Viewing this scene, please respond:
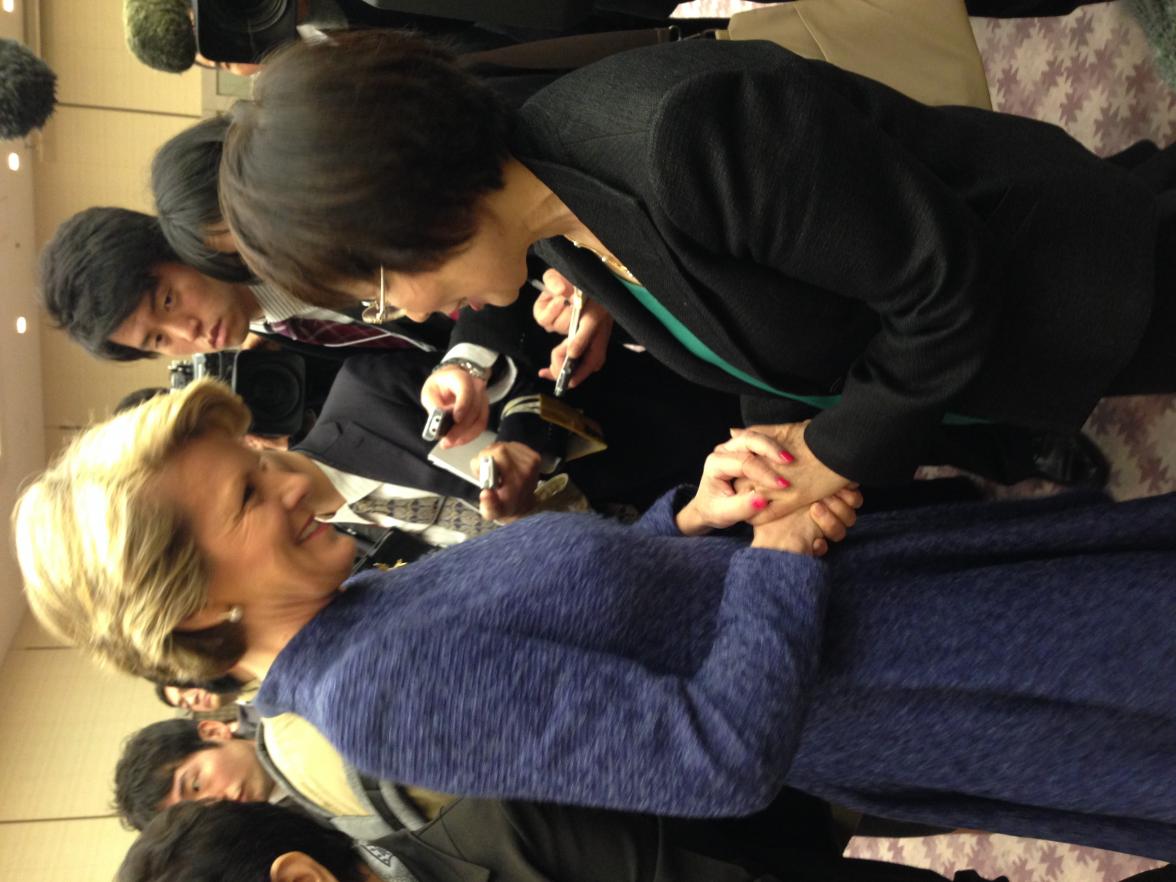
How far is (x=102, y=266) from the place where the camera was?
169 cm

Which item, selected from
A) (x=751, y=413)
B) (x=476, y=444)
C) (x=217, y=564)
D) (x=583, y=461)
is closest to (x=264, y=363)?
(x=476, y=444)

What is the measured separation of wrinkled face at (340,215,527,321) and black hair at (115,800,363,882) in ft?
2.68

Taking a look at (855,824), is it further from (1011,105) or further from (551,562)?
(1011,105)

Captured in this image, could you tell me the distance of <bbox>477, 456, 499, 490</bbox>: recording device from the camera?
147 centimetres

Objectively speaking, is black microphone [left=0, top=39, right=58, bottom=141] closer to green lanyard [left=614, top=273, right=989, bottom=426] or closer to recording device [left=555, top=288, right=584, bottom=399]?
recording device [left=555, top=288, right=584, bottom=399]

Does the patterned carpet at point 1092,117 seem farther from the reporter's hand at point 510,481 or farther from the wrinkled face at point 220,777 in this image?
the wrinkled face at point 220,777

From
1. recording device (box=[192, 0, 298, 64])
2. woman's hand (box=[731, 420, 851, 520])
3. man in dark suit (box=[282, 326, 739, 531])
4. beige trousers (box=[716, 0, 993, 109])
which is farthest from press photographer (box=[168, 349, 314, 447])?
woman's hand (box=[731, 420, 851, 520])

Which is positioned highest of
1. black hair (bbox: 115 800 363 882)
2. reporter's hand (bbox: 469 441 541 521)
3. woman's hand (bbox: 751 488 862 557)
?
woman's hand (bbox: 751 488 862 557)

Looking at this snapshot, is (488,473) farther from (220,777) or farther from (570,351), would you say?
(220,777)

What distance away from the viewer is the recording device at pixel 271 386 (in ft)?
5.93

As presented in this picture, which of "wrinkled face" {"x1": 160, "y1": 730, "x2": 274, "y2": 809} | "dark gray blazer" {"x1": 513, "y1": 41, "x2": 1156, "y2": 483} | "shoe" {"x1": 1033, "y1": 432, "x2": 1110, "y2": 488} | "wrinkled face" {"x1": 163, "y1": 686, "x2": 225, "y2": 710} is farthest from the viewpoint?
"wrinkled face" {"x1": 163, "y1": 686, "x2": 225, "y2": 710}

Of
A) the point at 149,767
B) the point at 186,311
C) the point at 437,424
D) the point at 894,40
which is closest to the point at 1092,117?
the point at 894,40

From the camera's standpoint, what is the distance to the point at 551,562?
87 cm

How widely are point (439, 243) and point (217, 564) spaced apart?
397 mm
